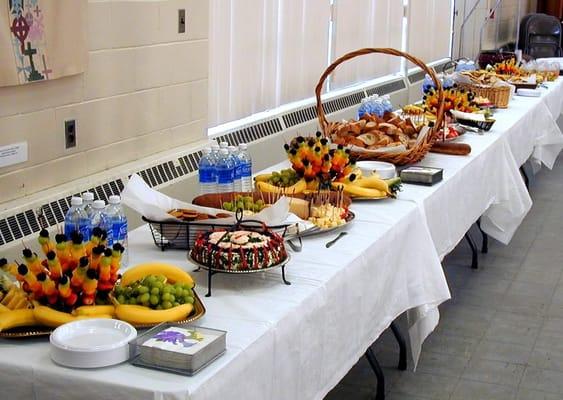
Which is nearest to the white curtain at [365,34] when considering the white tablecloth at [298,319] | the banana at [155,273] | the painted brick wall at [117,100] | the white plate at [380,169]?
the painted brick wall at [117,100]

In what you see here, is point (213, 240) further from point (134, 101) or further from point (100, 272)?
point (134, 101)

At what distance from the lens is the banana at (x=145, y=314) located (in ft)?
5.23

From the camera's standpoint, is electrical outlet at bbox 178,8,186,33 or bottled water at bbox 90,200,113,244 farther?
electrical outlet at bbox 178,8,186,33

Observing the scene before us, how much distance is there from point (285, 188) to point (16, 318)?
1.09 metres

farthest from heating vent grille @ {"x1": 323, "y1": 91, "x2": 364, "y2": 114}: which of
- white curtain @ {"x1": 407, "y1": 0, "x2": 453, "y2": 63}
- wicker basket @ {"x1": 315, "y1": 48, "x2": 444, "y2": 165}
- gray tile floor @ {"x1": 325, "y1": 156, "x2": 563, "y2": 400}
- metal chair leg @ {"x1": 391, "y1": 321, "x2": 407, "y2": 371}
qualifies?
metal chair leg @ {"x1": 391, "y1": 321, "x2": 407, "y2": 371}

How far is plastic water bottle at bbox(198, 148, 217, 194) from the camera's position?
2566 mm

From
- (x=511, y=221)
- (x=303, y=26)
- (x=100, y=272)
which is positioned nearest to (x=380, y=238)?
(x=100, y=272)

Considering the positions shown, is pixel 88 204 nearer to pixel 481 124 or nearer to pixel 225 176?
pixel 225 176

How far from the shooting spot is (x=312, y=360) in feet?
6.15

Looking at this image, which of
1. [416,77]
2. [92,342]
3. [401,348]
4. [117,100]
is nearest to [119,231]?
[92,342]

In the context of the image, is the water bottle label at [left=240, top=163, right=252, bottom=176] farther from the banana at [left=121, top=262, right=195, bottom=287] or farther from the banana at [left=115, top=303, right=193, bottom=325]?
the banana at [left=115, top=303, right=193, bottom=325]

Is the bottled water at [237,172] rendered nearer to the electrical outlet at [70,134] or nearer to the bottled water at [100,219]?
the electrical outlet at [70,134]

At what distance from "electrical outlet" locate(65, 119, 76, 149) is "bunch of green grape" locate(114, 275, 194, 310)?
1.04 metres

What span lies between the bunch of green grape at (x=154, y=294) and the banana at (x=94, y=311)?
3 cm
